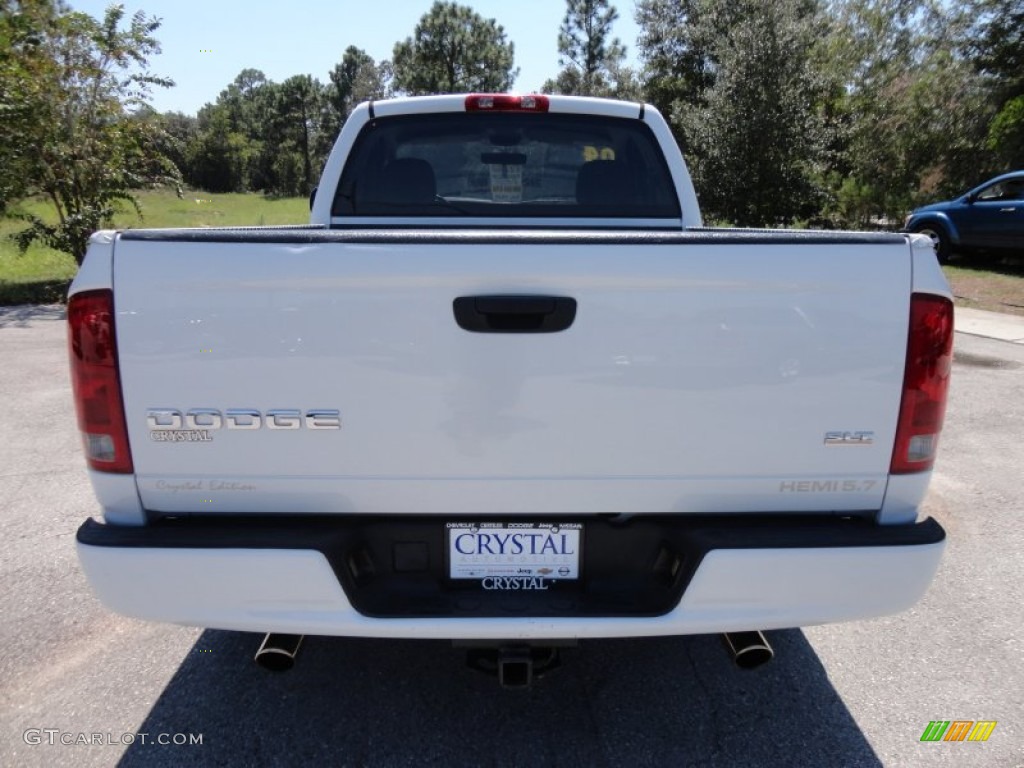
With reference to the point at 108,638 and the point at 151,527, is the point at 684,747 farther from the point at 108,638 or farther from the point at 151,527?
the point at 108,638

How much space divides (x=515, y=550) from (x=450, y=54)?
53.0 metres

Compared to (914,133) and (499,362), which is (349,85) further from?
(499,362)

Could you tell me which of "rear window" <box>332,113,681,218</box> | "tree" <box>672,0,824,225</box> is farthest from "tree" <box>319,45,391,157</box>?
"rear window" <box>332,113,681,218</box>

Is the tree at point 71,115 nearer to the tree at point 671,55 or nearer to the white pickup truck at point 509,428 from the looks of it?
the white pickup truck at point 509,428

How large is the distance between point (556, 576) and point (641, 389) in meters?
0.61

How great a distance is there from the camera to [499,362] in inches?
75.1

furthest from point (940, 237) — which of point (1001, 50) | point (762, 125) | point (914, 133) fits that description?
point (1001, 50)

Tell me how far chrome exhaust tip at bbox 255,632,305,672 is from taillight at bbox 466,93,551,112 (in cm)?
256

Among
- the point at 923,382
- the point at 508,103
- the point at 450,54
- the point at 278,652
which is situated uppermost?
the point at 450,54

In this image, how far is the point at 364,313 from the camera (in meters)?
1.87

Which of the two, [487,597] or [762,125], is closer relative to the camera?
[487,597]

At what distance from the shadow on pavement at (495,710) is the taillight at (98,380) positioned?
3.49 ft

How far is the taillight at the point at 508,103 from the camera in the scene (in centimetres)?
357

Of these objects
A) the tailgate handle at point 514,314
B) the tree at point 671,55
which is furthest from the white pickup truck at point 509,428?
the tree at point 671,55
